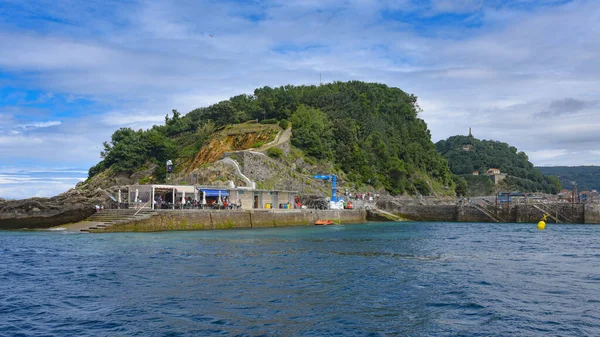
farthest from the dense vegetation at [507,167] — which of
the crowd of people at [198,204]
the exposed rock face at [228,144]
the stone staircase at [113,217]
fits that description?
the stone staircase at [113,217]

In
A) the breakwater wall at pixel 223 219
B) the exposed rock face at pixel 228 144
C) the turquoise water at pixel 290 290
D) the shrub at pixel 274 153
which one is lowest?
the turquoise water at pixel 290 290

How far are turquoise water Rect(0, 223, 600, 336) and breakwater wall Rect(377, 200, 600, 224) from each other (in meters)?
35.0

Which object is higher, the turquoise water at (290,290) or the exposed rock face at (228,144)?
the exposed rock face at (228,144)

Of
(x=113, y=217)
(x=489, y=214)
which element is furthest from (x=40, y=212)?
(x=489, y=214)

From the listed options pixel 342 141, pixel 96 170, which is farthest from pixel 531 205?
pixel 96 170

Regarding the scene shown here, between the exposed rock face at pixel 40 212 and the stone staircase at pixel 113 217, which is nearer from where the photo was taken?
the stone staircase at pixel 113 217

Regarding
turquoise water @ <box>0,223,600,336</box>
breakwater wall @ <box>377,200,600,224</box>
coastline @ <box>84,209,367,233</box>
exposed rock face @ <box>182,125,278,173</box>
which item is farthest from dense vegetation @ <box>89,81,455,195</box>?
turquoise water @ <box>0,223,600,336</box>

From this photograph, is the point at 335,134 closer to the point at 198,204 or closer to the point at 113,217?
the point at 198,204

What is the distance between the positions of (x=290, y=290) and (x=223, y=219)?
2915cm

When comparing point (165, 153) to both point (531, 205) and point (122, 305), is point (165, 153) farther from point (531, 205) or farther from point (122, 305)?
point (122, 305)

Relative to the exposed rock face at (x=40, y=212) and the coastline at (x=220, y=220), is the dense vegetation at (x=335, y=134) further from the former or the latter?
the exposed rock face at (x=40, y=212)

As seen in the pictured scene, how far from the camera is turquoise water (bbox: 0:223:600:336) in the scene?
13617 millimetres

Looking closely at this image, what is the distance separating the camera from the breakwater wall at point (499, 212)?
2425 inches

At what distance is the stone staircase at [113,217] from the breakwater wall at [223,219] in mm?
449
